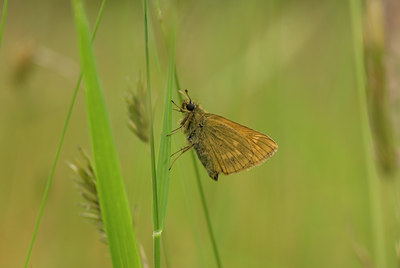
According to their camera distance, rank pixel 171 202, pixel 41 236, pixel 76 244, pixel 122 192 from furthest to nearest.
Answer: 1. pixel 171 202
2. pixel 41 236
3. pixel 76 244
4. pixel 122 192

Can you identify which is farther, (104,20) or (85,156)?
(104,20)

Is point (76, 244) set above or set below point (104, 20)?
below

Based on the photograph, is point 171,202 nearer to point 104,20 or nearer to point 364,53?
point 364,53

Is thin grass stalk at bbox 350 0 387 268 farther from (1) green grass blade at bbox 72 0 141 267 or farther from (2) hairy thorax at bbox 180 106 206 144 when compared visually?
(1) green grass blade at bbox 72 0 141 267

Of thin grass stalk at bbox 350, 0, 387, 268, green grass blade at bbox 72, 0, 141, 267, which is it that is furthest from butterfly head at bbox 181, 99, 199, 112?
green grass blade at bbox 72, 0, 141, 267

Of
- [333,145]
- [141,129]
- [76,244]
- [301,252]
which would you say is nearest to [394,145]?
[141,129]

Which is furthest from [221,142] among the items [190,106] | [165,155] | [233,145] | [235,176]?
[235,176]

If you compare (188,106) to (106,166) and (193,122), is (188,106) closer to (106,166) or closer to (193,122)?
(193,122)
